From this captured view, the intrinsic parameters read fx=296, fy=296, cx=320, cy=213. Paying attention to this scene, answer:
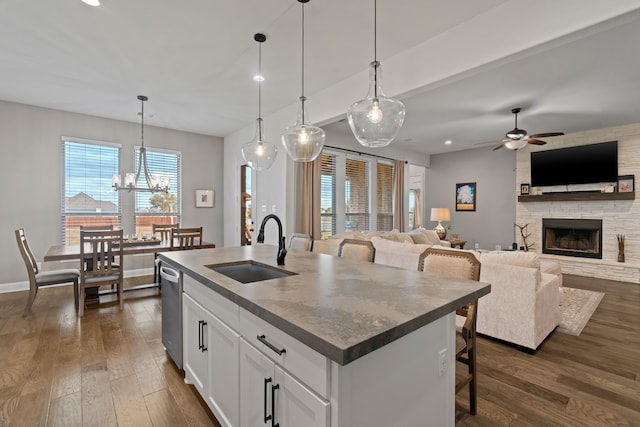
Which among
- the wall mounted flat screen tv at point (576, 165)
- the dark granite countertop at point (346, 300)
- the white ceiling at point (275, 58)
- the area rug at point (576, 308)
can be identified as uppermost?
the white ceiling at point (275, 58)

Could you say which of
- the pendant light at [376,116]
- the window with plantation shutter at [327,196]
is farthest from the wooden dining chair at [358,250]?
the window with plantation shutter at [327,196]

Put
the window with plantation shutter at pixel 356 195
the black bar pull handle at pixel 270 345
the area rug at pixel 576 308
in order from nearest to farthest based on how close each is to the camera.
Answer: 1. the black bar pull handle at pixel 270 345
2. the area rug at pixel 576 308
3. the window with plantation shutter at pixel 356 195

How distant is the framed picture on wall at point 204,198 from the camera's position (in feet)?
21.1

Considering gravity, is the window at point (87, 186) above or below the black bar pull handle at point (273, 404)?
above

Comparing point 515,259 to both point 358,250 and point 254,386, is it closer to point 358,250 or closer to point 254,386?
point 358,250

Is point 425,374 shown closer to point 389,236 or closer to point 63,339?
point 63,339

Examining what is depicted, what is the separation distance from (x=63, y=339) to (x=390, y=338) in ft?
11.6

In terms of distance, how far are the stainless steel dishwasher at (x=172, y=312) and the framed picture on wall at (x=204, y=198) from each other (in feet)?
13.6

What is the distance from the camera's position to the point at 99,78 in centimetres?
378

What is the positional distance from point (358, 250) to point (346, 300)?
1.27 meters

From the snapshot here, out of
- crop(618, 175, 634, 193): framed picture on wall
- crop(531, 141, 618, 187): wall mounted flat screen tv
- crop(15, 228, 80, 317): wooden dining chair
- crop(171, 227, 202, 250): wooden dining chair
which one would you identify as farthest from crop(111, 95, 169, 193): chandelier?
crop(618, 175, 634, 193): framed picture on wall

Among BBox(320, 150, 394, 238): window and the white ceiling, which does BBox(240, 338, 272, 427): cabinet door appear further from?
BBox(320, 150, 394, 238): window

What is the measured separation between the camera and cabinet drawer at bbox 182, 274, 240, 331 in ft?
5.01

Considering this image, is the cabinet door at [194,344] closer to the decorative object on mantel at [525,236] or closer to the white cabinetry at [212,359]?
the white cabinetry at [212,359]
